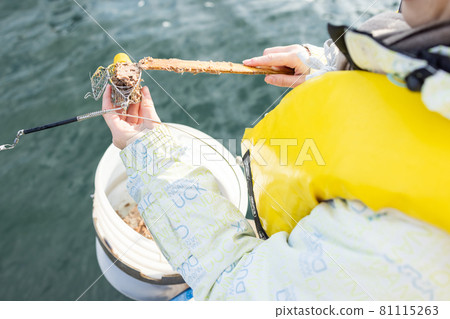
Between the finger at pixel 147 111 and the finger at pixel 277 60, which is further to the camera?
the finger at pixel 277 60

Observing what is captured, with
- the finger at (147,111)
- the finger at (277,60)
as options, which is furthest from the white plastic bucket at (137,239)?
the finger at (277,60)

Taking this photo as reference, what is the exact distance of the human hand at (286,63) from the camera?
Answer: 1.73 metres

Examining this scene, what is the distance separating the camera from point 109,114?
153 cm

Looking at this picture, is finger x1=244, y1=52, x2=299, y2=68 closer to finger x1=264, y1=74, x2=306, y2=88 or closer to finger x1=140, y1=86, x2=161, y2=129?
finger x1=264, y1=74, x2=306, y2=88

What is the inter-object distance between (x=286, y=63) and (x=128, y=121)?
0.87 m

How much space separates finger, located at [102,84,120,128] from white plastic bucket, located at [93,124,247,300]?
14.6 inches

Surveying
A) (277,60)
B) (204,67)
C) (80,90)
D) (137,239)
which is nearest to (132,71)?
(204,67)

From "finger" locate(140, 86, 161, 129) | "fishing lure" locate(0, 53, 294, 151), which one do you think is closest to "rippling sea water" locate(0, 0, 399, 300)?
"fishing lure" locate(0, 53, 294, 151)

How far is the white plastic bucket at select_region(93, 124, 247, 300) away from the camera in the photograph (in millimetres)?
1965

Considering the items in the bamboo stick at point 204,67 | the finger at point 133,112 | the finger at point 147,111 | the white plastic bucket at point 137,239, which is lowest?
the white plastic bucket at point 137,239

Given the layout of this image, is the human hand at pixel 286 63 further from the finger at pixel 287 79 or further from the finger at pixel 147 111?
the finger at pixel 147 111

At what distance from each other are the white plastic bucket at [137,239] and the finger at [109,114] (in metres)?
0.37

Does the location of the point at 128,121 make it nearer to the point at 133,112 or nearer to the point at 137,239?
the point at 133,112

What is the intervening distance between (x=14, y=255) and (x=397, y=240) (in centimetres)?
261
